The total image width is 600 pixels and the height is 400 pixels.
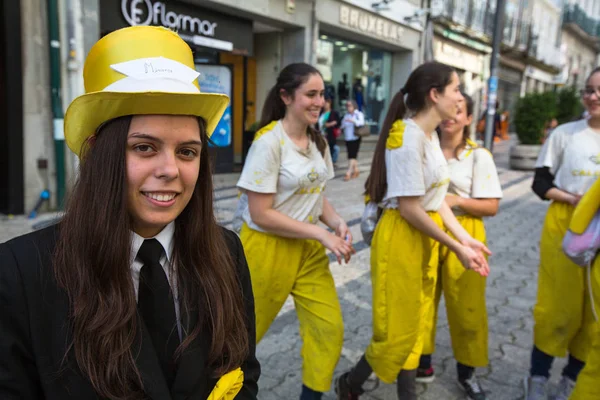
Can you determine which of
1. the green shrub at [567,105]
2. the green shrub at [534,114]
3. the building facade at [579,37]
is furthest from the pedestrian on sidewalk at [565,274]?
the building facade at [579,37]

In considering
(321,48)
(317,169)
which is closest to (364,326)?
(317,169)

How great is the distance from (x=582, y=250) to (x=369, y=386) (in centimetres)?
148

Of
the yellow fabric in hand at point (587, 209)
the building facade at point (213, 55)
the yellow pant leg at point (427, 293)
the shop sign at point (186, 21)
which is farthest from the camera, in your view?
the shop sign at point (186, 21)

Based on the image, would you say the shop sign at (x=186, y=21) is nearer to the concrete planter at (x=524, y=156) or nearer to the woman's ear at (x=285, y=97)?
the woman's ear at (x=285, y=97)

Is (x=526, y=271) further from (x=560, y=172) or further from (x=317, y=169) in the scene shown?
(x=317, y=169)

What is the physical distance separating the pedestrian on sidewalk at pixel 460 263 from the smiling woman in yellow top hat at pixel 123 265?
1835 mm

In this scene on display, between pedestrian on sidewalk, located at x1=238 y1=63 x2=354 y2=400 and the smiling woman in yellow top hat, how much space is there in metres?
1.05

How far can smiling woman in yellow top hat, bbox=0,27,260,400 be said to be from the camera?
1073mm

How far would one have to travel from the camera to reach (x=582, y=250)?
225 centimetres

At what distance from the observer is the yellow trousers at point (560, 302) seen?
2762mm

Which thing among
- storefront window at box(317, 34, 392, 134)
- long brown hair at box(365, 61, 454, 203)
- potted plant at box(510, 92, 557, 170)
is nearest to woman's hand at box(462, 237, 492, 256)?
long brown hair at box(365, 61, 454, 203)

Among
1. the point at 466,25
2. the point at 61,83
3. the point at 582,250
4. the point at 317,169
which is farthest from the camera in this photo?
the point at 466,25

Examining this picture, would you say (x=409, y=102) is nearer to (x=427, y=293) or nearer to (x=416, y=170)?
(x=416, y=170)

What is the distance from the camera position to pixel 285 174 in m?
2.44
